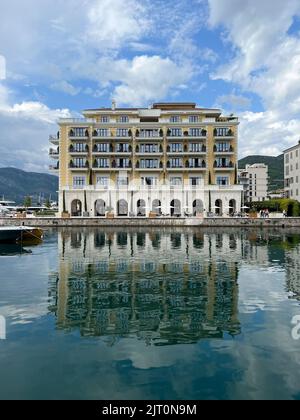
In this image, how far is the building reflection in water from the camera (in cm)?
1292

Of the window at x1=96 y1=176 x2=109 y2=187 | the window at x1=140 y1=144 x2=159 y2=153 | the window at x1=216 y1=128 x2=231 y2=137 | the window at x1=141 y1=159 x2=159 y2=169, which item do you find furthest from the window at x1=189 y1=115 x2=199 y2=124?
the window at x1=96 y1=176 x2=109 y2=187

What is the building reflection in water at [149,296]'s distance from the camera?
12.9 metres

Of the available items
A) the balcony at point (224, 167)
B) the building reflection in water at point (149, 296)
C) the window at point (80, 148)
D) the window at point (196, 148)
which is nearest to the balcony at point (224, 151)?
the balcony at point (224, 167)

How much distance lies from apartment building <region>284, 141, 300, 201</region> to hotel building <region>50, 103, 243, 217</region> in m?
16.2

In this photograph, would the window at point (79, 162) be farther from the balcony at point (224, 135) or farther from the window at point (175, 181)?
the balcony at point (224, 135)

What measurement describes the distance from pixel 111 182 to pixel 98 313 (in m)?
62.7

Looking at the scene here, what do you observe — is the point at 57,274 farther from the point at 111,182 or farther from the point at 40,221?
the point at 111,182

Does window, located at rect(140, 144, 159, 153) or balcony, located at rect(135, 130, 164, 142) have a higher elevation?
balcony, located at rect(135, 130, 164, 142)

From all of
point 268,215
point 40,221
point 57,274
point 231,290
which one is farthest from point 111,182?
point 231,290

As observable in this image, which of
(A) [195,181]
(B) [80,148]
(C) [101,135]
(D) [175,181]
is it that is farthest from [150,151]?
(B) [80,148]

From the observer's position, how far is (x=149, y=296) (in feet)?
56.0

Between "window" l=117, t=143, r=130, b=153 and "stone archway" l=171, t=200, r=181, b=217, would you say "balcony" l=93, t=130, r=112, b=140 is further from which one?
"stone archway" l=171, t=200, r=181, b=217

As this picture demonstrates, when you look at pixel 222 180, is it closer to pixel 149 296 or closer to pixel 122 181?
pixel 122 181

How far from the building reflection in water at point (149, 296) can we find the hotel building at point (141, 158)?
45193 mm
